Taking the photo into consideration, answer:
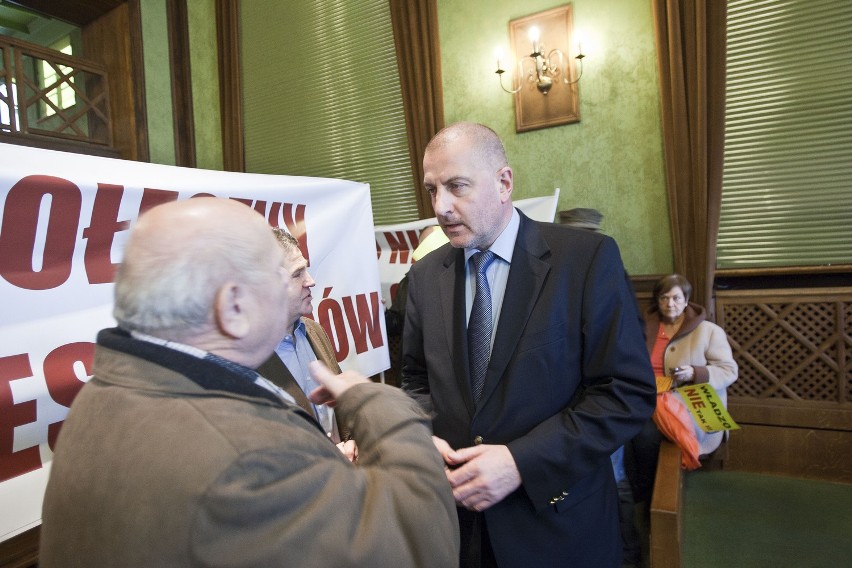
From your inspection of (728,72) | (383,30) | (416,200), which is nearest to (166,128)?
(383,30)

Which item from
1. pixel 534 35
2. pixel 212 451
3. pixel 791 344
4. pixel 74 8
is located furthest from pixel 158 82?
pixel 791 344

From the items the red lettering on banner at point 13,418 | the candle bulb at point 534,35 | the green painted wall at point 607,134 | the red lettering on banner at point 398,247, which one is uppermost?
the candle bulb at point 534,35

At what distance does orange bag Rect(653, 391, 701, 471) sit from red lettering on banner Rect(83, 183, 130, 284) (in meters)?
2.33

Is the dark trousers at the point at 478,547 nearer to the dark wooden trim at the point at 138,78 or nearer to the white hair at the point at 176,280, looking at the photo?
the white hair at the point at 176,280

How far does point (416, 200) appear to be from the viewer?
4.15 metres

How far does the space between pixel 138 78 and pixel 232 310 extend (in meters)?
4.83

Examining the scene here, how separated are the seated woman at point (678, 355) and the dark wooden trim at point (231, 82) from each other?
3920mm

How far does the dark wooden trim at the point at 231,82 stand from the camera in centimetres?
495

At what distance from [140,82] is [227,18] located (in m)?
1.07

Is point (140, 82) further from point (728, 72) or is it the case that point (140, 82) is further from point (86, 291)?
point (728, 72)

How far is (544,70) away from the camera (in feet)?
11.7

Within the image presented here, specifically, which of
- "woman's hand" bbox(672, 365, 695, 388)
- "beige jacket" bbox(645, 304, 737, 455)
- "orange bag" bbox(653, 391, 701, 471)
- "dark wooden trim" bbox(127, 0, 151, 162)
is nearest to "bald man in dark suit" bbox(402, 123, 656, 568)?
"orange bag" bbox(653, 391, 701, 471)

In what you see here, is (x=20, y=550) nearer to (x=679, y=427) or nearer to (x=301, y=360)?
(x=301, y=360)

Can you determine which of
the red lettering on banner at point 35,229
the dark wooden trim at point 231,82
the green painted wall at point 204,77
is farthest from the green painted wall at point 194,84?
the red lettering on banner at point 35,229
